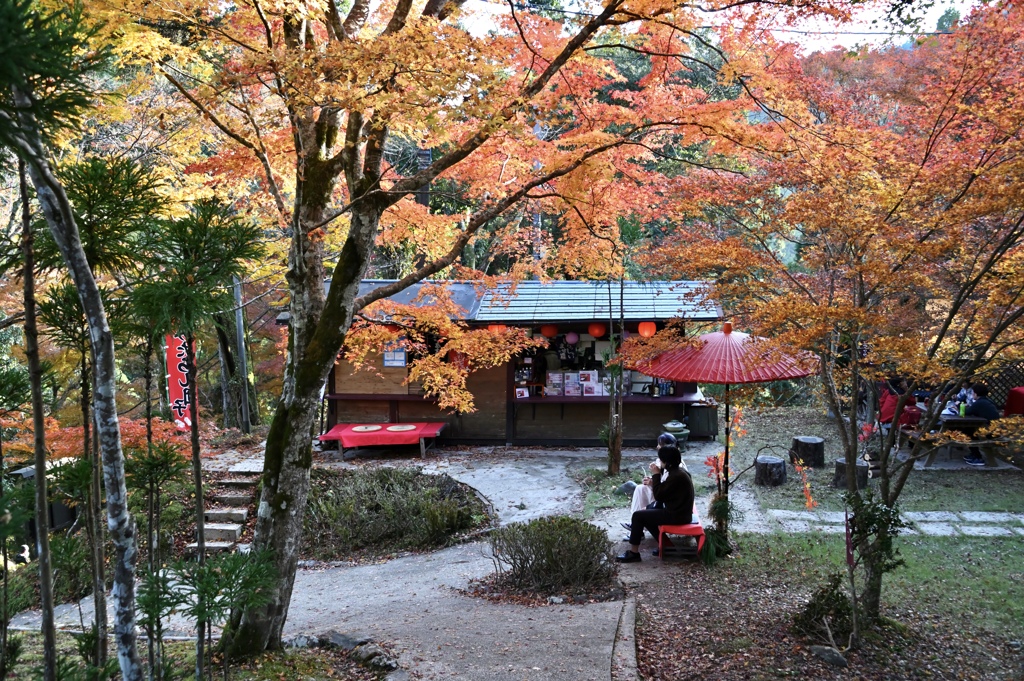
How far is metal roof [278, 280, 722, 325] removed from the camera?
13.0 metres

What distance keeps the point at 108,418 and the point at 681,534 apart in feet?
19.3

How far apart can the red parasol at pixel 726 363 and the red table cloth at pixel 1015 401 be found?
6.60 m

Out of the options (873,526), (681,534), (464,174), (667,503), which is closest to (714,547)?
(681,534)

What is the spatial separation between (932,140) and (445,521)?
Result: 696 cm

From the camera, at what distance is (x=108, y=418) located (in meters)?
2.96

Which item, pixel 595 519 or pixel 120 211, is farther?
pixel 595 519

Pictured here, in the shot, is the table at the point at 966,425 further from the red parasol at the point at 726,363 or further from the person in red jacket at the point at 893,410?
the red parasol at the point at 726,363

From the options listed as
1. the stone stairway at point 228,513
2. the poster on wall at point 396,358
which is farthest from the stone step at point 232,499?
the poster on wall at point 396,358

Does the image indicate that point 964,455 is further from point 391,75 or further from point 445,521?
point 391,75

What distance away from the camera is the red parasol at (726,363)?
7.37 meters

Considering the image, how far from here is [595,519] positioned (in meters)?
9.34

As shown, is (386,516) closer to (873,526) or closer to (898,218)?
(873,526)

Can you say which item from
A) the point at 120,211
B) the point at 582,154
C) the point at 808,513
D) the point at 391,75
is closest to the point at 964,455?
the point at 808,513

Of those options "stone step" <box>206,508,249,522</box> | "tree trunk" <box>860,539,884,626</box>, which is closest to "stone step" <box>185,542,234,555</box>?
"stone step" <box>206,508,249,522</box>
